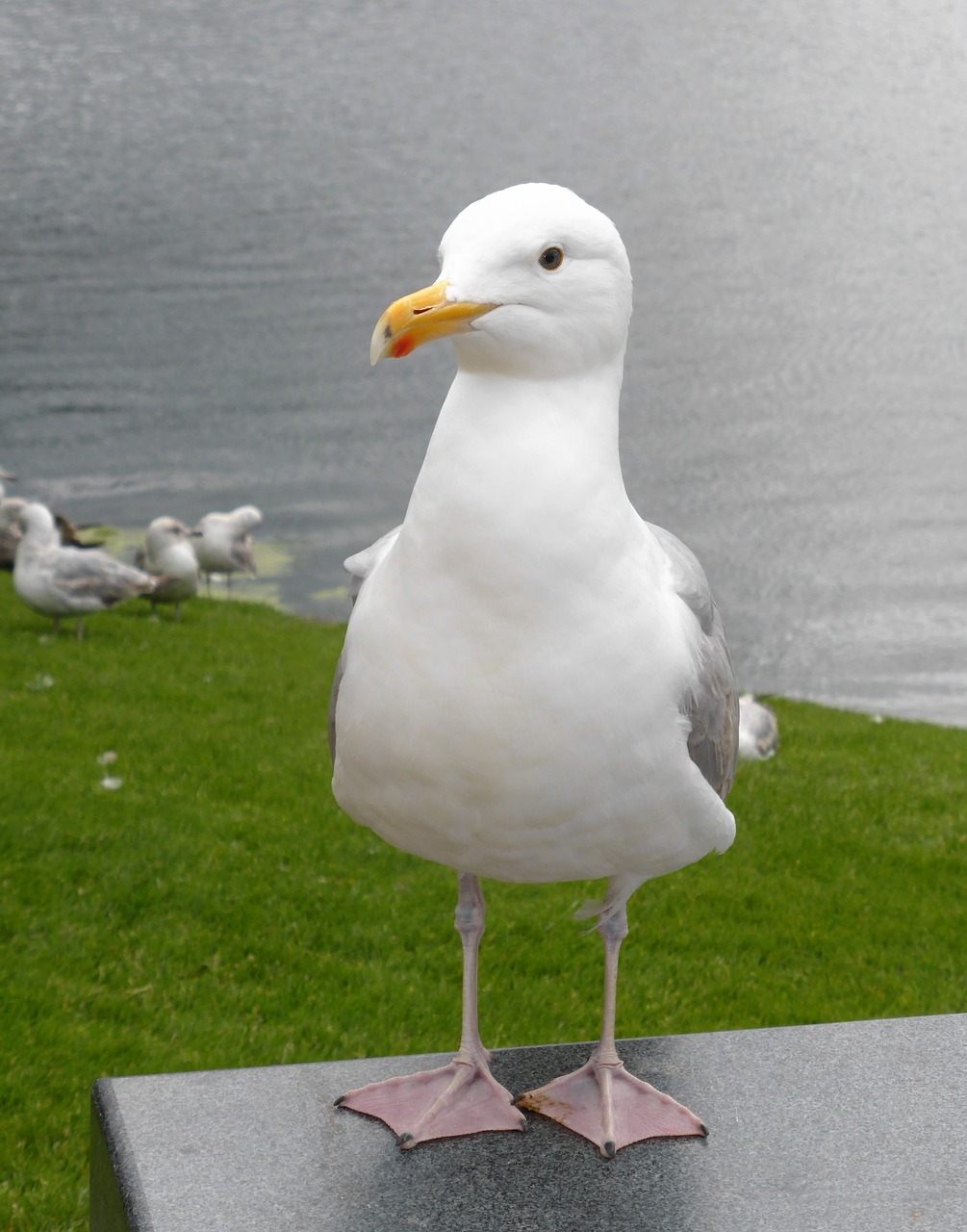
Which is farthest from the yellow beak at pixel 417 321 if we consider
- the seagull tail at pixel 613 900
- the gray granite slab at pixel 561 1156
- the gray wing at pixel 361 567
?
the gray granite slab at pixel 561 1156

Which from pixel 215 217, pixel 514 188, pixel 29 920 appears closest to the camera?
pixel 514 188

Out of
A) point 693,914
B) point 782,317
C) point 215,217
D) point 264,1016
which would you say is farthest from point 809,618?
point 215,217

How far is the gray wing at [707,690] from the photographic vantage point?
8.84ft

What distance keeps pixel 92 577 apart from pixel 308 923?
4.27 m

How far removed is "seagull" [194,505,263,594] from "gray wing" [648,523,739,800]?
381 inches

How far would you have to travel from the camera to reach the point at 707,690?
271 cm

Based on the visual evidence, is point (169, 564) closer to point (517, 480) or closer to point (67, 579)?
point (67, 579)

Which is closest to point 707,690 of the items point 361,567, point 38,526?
point 361,567

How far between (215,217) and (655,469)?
41.5 ft

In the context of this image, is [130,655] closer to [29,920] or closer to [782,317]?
[29,920]

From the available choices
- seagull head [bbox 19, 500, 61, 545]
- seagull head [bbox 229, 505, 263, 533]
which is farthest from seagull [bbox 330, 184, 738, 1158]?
seagull head [bbox 229, 505, 263, 533]

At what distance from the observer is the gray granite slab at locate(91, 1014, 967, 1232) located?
2.82 m

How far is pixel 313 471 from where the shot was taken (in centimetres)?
1708

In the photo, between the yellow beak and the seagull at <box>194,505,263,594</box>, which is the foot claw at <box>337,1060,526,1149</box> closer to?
the yellow beak
